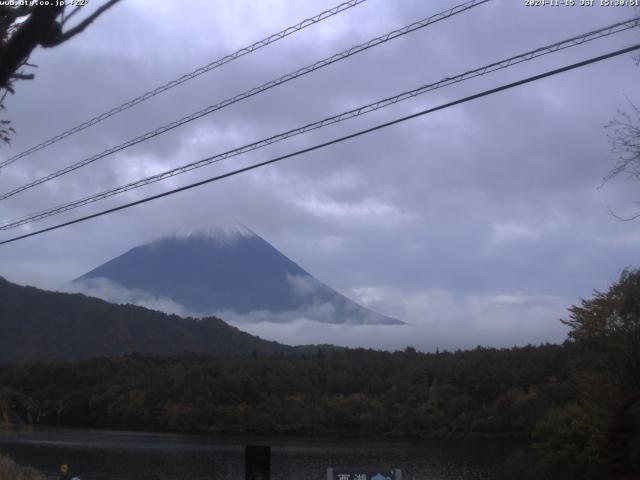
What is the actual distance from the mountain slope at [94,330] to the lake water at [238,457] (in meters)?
50.6

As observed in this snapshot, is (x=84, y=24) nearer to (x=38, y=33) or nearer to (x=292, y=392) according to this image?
(x=38, y=33)

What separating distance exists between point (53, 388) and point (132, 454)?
110ft

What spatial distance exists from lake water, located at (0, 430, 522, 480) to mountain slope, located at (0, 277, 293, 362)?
50.6 metres

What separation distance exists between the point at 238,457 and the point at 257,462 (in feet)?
134

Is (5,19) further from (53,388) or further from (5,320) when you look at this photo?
(5,320)

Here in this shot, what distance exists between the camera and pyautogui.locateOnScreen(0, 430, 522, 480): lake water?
4056 centimetres

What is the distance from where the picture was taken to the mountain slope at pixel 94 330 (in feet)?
372

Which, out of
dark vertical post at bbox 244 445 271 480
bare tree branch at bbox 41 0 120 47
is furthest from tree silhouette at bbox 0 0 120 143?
dark vertical post at bbox 244 445 271 480

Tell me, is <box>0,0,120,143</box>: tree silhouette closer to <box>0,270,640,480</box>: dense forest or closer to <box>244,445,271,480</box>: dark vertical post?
<box>244,445,271,480</box>: dark vertical post

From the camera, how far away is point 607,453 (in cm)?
1847

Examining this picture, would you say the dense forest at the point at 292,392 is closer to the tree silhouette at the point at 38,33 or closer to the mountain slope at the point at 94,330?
the mountain slope at the point at 94,330

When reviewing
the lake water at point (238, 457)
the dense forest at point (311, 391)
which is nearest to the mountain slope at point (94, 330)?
the dense forest at point (311, 391)

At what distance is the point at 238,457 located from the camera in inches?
1951

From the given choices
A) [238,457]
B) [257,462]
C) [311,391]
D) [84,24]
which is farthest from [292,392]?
[84,24]
